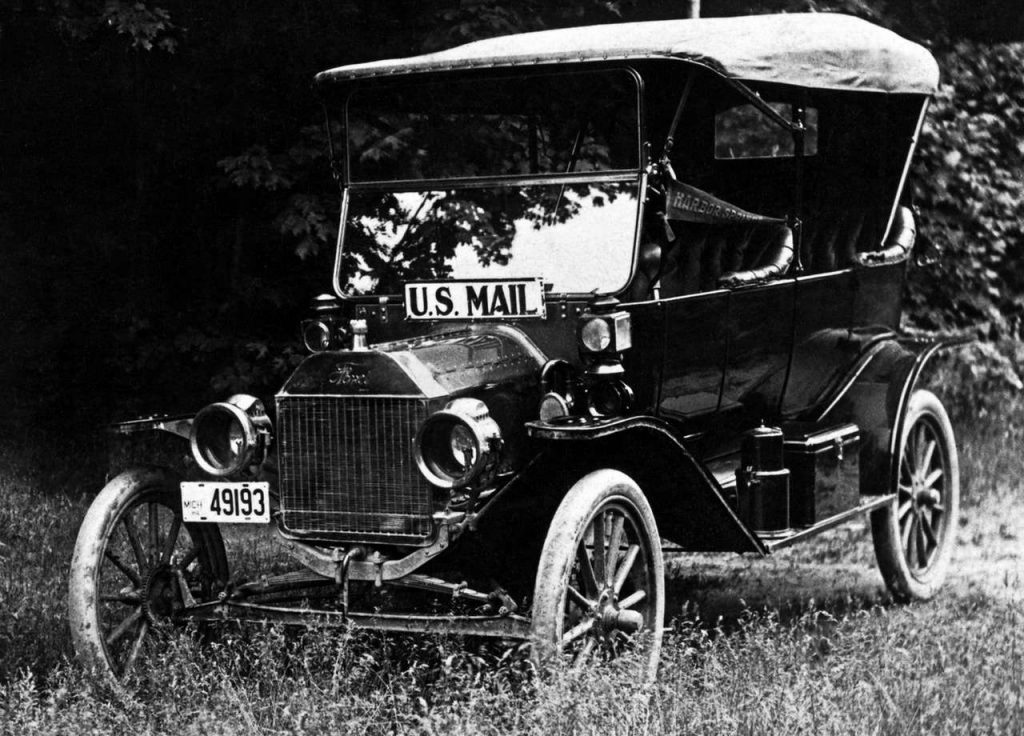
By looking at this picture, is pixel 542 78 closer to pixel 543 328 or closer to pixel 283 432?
pixel 543 328

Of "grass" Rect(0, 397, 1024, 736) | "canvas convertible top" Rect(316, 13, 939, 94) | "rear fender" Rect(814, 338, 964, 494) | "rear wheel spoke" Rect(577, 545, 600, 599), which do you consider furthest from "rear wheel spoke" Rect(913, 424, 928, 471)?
"rear wheel spoke" Rect(577, 545, 600, 599)

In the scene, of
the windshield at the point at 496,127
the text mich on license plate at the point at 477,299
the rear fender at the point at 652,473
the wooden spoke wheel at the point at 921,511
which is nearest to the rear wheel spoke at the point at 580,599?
the rear fender at the point at 652,473

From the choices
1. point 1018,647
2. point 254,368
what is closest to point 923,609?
point 1018,647

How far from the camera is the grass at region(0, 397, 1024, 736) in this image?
14.5 feet

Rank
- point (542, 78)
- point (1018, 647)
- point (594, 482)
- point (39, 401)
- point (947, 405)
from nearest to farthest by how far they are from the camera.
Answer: point (594, 482) < point (1018, 647) < point (542, 78) < point (39, 401) < point (947, 405)

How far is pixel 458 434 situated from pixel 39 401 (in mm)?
5894

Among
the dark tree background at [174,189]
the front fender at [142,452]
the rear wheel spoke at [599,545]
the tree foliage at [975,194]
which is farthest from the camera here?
the tree foliage at [975,194]

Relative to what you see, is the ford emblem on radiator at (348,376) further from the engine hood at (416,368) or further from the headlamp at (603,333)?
the headlamp at (603,333)

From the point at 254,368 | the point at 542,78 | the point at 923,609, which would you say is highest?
the point at 542,78

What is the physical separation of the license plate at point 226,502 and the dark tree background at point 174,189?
3.92 m

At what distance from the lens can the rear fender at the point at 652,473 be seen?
5027mm

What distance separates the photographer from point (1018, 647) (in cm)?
538

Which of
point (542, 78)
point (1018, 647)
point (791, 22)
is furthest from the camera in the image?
point (791, 22)

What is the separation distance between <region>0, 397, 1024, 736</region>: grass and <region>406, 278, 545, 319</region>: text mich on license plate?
4.00 feet
